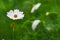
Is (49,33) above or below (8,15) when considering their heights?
below

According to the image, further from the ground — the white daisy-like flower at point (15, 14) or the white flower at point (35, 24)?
the white daisy-like flower at point (15, 14)

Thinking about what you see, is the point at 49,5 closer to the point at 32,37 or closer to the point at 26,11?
the point at 26,11

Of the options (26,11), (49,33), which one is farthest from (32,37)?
(26,11)

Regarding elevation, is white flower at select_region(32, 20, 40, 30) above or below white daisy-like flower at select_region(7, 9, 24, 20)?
below
